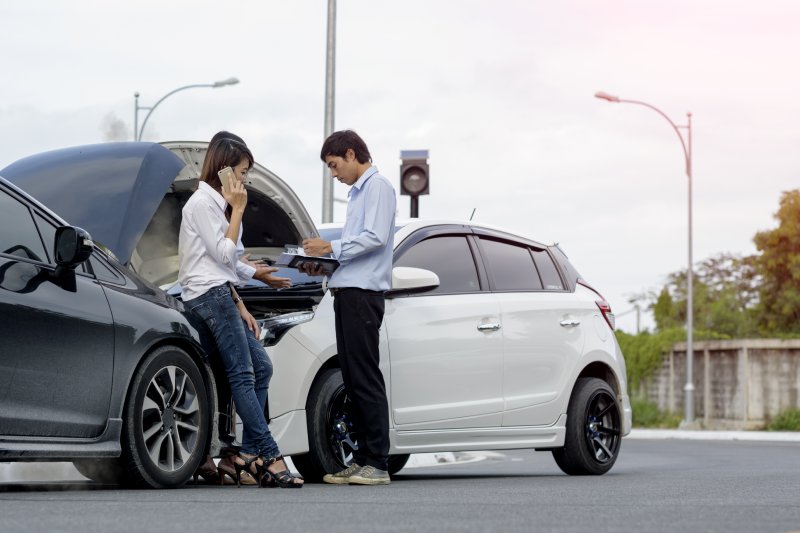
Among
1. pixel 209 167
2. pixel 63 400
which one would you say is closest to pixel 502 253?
pixel 209 167

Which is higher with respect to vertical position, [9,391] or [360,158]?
[360,158]

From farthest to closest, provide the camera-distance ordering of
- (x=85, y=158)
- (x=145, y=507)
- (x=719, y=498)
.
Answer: (x=85, y=158) < (x=719, y=498) < (x=145, y=507)

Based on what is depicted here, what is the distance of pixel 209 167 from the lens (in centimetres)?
848

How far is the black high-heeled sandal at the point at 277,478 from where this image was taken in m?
8.16

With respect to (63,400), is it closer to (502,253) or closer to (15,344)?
(15,344)

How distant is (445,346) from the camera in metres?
9.46

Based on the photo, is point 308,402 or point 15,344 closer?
point 15,344

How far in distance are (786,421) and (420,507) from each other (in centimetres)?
2886

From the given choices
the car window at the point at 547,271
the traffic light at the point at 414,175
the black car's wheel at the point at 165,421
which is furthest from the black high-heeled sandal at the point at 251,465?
the traffic light at the point at 414,175

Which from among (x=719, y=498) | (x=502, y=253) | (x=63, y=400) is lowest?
(x=719, y=498)

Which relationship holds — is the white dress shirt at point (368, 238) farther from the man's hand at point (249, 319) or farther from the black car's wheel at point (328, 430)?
the black car's wheel at point (328, 430)

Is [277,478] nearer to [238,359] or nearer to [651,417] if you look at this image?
[238,359]

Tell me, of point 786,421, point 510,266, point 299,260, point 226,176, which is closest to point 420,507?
point 299,260

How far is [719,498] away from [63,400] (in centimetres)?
345
